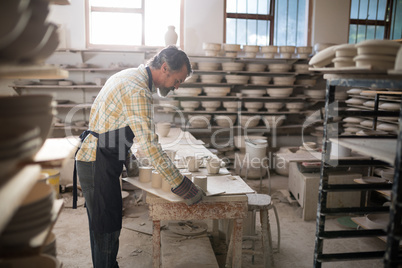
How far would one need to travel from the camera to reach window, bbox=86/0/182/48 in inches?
276

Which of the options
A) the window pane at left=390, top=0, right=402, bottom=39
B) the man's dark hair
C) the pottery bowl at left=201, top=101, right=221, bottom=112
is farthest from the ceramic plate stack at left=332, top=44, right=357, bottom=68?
the window pane at left=390, top=0, right=402, bottom=39

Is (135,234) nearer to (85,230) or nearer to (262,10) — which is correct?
(85,230)

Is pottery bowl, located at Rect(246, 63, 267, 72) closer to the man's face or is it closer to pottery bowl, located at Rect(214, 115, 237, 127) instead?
Answer: pottery bowl, located at Rect(214, 115, 237, 127)

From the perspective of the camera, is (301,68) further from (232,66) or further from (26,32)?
(26,32)

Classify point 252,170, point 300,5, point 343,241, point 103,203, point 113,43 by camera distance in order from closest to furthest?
1. point 103,203
2. point 343,241
3. point 252,170
4. point 113,43
5. point 300,5

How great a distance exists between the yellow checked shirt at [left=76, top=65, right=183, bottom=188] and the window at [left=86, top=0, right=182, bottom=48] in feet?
15.6

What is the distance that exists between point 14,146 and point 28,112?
0.75 ft

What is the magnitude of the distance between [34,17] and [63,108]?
238 inches

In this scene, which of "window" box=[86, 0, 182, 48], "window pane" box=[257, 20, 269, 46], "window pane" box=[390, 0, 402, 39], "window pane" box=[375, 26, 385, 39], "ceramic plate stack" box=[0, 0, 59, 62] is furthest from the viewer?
"window pane" box=[375, 26, 385, 39]

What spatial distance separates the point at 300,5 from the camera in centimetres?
764

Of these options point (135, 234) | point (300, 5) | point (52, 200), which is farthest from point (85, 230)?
point (300, 5)

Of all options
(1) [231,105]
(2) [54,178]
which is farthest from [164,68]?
(1) [231,105]

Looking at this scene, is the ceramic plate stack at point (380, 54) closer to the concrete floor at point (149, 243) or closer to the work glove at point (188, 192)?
the work glove at point (188, 192)

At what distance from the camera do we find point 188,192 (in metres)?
2.55
